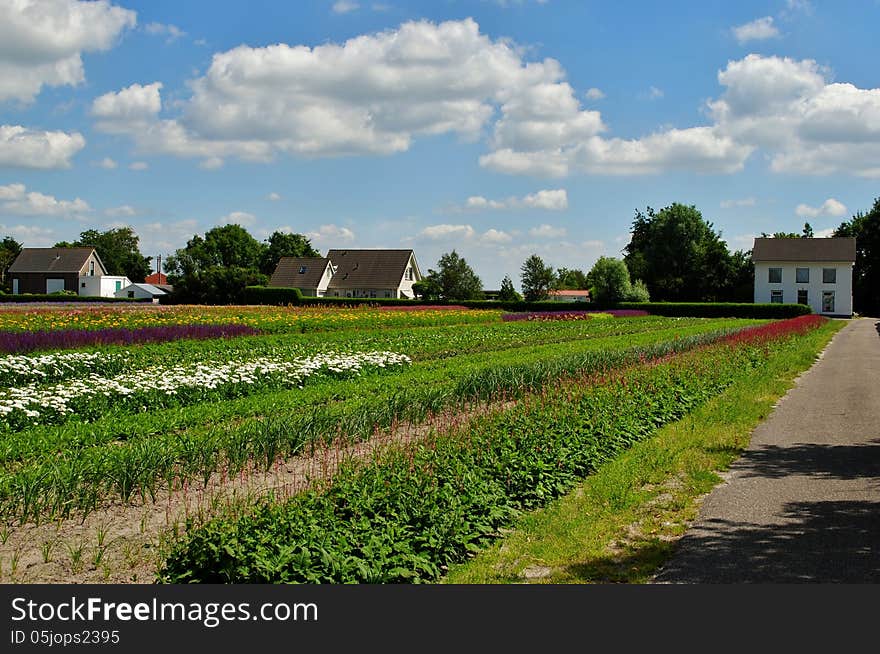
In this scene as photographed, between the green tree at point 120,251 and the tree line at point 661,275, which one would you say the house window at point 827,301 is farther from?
the green tree at point 120,251

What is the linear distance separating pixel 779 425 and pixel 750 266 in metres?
71.3

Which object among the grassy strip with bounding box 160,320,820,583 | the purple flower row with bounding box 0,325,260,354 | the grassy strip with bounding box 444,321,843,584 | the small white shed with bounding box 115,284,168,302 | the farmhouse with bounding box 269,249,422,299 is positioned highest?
the farmhouse with bounding box 269,249,422,299

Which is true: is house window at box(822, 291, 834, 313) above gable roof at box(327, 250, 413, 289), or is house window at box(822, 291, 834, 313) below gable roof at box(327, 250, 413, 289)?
below

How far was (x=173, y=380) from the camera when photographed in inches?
556

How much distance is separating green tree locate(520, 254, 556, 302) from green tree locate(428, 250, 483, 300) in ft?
17.0

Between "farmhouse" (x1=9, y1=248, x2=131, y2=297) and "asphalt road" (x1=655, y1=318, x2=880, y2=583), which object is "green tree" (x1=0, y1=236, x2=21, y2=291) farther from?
"asphalt road" (x1=655, y1=318, x2=880, y2=583)

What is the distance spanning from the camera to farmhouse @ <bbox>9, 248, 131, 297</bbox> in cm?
10081

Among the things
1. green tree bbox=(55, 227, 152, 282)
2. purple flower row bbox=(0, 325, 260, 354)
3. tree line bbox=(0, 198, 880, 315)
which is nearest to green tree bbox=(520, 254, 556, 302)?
tree line bbox=(0, 198, 880, 315)

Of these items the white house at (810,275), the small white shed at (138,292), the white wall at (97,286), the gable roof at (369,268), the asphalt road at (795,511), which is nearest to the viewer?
the asphalt road at (795,511)

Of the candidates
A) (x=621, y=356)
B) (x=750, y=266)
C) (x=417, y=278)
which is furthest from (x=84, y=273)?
(x=621, y=356)

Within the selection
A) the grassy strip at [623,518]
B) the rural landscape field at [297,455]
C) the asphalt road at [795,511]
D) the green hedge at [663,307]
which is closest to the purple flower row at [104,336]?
the rural landscape field at [297,455]

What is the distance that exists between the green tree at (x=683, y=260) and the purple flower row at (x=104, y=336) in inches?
2378

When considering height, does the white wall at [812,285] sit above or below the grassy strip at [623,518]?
above

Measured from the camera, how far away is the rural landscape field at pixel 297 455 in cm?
602
